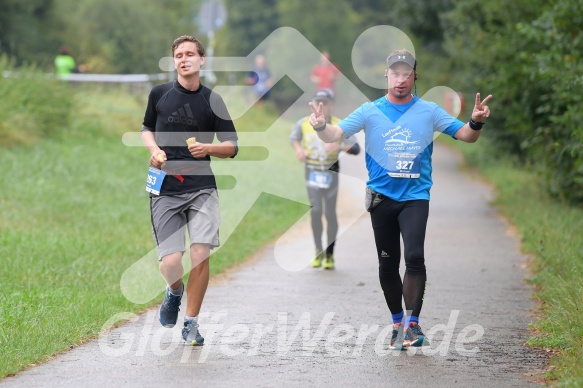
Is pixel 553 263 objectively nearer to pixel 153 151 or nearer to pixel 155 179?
pixel 155 179

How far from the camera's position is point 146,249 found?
41.8 feet

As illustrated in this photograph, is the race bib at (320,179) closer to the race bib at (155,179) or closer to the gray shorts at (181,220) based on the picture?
the gray shorts at (181,220)

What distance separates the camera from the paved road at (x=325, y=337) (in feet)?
22.1

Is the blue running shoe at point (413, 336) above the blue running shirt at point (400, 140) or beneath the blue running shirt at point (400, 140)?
beneath

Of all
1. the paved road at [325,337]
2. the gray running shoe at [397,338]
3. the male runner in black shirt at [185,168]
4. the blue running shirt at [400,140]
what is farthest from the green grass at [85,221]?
the blue running shirt at [400,140]

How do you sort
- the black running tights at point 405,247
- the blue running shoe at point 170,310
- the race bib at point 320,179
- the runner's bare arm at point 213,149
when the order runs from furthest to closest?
the race bib at point 320,179 → the blue running shoe at point 170,310 → the black running tights at point 405,247 → the runner's bare arm at point 213,149

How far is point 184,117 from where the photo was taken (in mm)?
7688

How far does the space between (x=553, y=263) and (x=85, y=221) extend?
639cm

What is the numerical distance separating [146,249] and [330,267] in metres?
2.16

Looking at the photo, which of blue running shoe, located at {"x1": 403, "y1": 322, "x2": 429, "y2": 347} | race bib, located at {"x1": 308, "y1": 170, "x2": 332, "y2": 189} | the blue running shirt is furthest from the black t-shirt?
race bib, located at {"x1": 308, "y1": 170, "x2": 332, "y2": 189}

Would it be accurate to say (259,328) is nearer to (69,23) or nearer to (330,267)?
(330,267)

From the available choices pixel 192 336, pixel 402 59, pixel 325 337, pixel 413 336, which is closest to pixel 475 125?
pixel 402 59

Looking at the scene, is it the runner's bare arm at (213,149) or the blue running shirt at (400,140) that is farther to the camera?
the blue running shirt at (400,140)

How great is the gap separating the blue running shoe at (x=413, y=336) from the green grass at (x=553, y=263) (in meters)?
0.83
